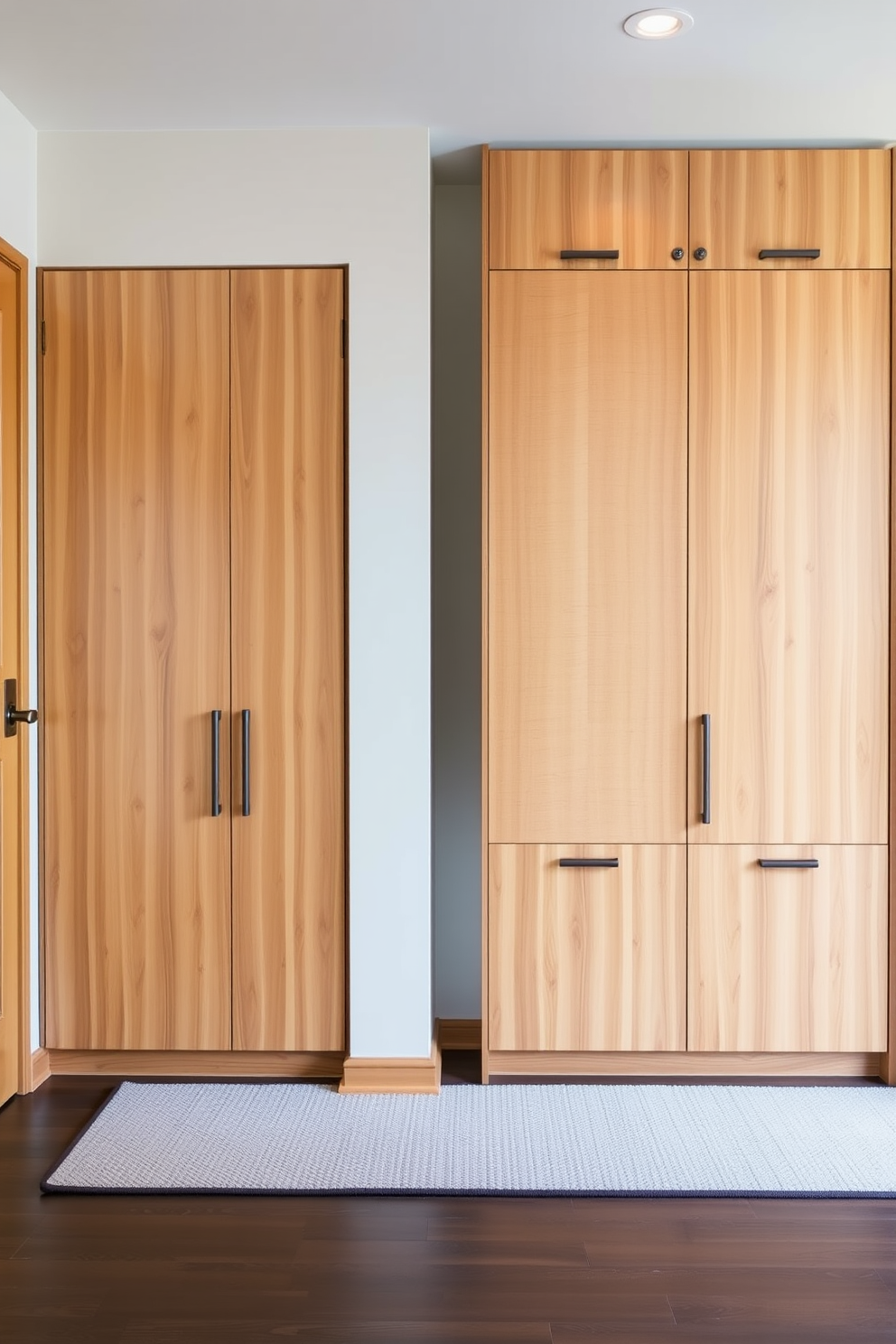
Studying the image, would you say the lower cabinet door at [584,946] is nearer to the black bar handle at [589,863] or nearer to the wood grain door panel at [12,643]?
the black bar handle at [589,863]

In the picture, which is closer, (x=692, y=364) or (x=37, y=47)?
(x=37, y=47)

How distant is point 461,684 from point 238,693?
0.76 m

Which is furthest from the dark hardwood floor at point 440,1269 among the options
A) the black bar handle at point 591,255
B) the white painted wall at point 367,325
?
the black bar handle at point 591,255

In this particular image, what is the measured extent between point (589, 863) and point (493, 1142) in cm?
77

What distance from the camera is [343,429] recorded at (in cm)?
301

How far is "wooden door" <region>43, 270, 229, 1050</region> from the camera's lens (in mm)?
3012

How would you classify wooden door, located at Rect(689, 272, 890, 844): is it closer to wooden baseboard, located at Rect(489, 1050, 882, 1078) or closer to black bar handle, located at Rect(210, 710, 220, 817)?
wooden baseboard, located at Rect(489, 1050, 882, 1078)

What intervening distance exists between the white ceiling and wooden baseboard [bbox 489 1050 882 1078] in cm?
260

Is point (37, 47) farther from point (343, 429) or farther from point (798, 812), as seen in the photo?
point (798, 812)

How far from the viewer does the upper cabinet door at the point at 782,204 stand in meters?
2.98

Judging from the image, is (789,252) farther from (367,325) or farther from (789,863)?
(789,863)

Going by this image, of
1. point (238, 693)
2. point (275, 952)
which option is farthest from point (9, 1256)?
point (238, 693)

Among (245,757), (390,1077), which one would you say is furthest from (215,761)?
(390,1077)

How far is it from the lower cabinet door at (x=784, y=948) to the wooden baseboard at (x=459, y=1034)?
707mm
